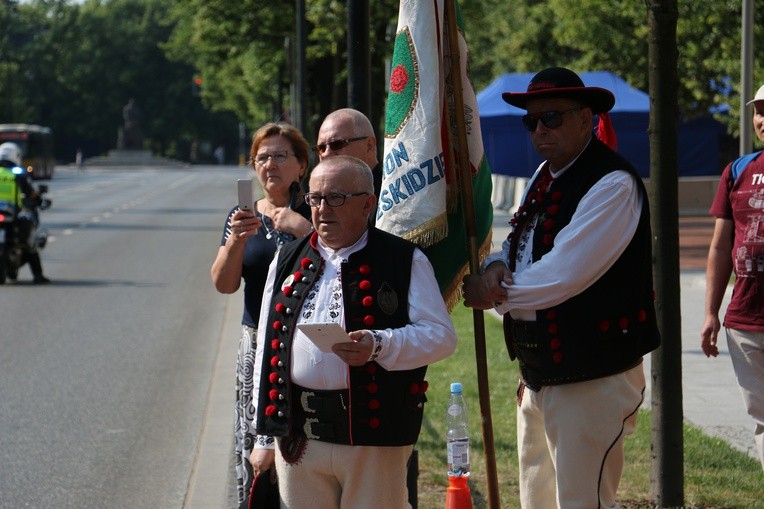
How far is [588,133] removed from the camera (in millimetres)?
4441

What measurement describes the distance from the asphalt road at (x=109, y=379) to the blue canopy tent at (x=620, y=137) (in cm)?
1343

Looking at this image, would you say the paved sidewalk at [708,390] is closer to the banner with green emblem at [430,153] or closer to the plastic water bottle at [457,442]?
the plastic water bottle at [457,442]

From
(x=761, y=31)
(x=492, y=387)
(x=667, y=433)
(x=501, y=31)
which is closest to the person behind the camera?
(x=667, y=433)

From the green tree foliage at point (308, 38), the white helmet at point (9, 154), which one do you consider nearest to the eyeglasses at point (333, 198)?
the white helmet at point (9, 154)

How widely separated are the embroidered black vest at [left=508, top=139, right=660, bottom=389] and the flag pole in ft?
1.09

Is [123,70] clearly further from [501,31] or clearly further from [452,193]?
[452,193]

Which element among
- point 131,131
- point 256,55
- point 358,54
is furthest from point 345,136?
point 131,131

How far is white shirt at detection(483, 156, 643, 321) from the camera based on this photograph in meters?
4.20

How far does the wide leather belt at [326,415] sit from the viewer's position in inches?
156

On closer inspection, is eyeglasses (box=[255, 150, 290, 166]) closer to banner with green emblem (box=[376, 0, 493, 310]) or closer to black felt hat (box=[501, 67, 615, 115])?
banner with green emblem (box=[376, 0, 493, 310])

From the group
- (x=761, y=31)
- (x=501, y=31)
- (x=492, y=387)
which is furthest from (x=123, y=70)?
(x=492, y=387)

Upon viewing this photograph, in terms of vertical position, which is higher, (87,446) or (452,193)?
(452,193)

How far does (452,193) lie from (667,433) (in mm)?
1823

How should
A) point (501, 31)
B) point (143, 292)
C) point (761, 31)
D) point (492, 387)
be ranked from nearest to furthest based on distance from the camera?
point (492, 387)
point (143, 292)
point (761, 31)
point (501, 31)
